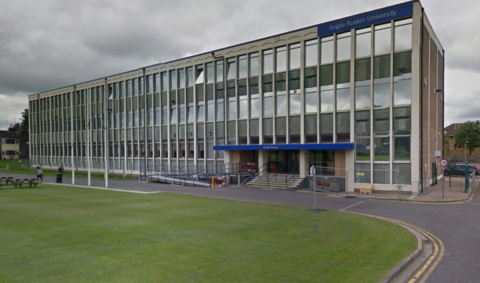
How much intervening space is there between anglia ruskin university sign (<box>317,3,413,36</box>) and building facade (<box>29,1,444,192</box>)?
70 millimetres

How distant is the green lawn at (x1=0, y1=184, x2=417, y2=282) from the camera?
21.0 feet

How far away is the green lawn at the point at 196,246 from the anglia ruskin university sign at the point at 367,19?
16.2 metres

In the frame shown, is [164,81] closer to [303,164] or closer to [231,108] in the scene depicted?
[231,108]

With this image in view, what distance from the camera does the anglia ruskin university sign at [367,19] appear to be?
2144 cm

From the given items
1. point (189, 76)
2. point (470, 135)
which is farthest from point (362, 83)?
point (470, 135)

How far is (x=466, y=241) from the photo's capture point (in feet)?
31.6

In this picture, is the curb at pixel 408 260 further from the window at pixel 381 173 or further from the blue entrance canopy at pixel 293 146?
the blue entrance canopy at pixel 293 146

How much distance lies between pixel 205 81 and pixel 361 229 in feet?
84.5

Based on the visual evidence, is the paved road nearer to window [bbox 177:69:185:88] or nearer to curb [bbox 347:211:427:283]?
curb [bbox 347:211:427:283]

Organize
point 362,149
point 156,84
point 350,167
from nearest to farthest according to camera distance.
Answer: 1. point 362,149
2. point 350,167
3. point 156,84

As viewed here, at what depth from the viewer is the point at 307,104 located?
26062 millimetres

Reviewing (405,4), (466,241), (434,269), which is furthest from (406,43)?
(434,269)

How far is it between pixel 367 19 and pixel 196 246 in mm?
21805

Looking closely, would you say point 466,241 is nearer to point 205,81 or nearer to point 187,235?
point 187,235
